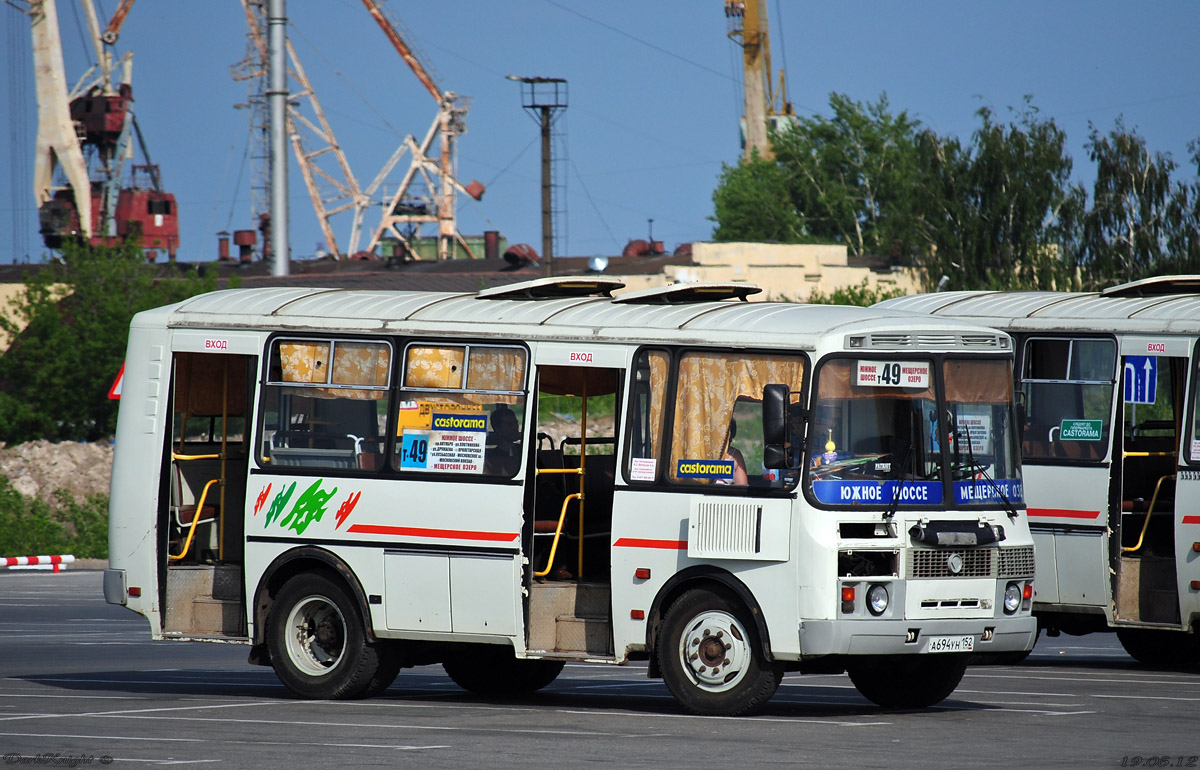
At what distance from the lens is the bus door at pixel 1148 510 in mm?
15766

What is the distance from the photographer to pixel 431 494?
1370 cm

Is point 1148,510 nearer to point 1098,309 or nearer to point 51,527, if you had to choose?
point 1098,309

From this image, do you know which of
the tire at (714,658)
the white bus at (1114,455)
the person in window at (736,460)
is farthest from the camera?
the white bus at (1114,455)

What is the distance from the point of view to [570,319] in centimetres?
1370

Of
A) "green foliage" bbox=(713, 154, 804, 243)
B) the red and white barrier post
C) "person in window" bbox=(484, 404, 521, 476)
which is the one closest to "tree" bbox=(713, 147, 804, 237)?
"green foliage" bbox=(713, 154, 804, 243)

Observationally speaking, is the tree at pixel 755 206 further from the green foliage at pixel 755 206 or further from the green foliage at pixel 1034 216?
the green foliage at pixel 1034 216

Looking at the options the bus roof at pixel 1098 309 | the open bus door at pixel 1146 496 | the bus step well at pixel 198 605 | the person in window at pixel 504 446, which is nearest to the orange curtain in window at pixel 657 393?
the person in window at pixel 504 446

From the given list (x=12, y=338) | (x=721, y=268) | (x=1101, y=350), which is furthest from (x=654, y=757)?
(x=721, y=268)

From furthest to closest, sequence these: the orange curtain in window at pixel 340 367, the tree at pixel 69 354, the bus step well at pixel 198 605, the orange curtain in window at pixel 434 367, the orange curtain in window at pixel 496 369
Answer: the tree at pixel 69 354, the bus step well at pixel 198 605, the orange curtain in window at pixel 340 367, the orange curtain in window at pixel 434 367, the orange curtain in window at pixel 496 369

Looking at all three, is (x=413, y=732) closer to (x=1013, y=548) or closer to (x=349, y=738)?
(x=349, y=738)

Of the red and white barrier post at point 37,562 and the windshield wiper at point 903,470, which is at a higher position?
the windshield wiper at point 903,470

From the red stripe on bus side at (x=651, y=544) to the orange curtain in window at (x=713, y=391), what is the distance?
17.7 inches

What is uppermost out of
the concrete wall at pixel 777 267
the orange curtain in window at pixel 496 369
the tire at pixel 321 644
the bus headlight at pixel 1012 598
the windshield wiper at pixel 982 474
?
the concrete wall at pixel 777 267

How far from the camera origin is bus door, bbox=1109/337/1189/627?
15766 millimetres
